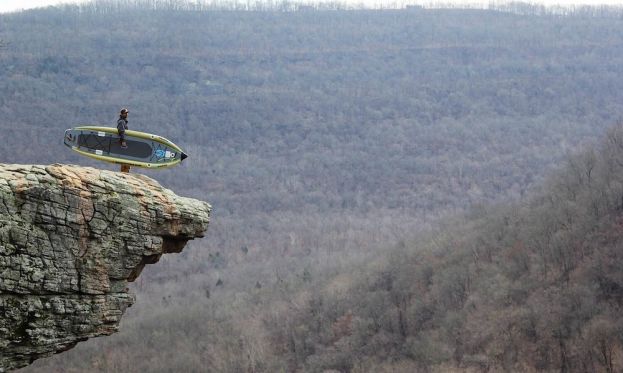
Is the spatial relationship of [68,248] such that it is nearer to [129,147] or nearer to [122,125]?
[122,125]

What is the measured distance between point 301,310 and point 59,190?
299 ft

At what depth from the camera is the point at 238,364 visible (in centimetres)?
9938

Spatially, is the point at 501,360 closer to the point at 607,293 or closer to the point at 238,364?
the point at 607,293

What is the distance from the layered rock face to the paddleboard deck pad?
17.6 ft

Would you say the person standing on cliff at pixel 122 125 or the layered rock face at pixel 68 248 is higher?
the person standing on cliff at pixel 122 125

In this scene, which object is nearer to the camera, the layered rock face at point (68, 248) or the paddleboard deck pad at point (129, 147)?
the layered rock face at point (68, 248)

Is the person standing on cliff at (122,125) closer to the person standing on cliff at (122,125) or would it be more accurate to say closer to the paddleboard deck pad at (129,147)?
the person standing on cliff at (122,125)

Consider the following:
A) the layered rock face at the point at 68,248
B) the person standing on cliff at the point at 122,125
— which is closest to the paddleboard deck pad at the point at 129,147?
the person standing on cliff at the point at 122,125

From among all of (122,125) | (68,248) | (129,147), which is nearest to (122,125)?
(122,125)

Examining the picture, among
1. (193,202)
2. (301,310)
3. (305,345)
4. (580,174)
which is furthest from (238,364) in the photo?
(193,202)

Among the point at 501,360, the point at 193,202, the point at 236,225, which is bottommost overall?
the point at 236,225

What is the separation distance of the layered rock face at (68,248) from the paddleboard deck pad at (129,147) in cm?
537

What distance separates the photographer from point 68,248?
880 inches

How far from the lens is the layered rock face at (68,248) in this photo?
21.6 metres
